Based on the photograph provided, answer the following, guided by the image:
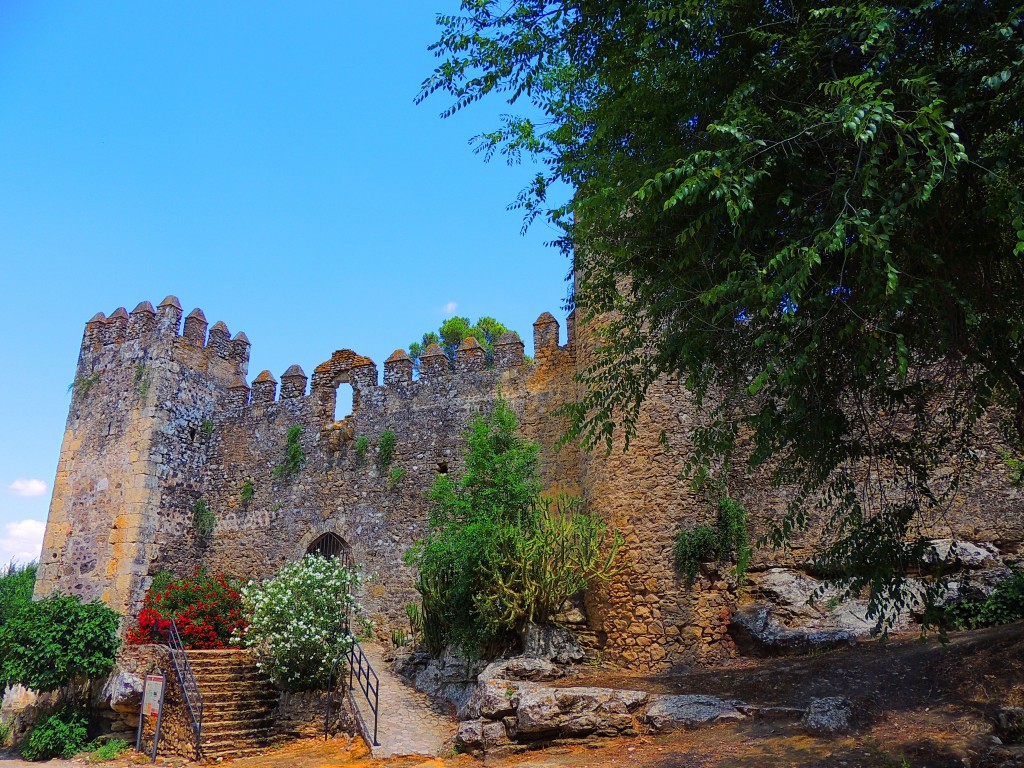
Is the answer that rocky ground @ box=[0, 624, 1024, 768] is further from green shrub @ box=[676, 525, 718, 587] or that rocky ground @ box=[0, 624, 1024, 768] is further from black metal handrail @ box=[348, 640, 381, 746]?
green shrub @ box=[676, 525, 718, 587]

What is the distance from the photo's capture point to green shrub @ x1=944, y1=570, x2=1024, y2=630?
9031 mm

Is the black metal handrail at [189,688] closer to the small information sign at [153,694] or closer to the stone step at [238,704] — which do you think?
the stone step at [238,704]

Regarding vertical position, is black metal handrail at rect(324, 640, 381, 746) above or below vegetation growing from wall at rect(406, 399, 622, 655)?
below

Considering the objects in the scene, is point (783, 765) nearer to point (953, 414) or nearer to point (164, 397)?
point (953, 414)

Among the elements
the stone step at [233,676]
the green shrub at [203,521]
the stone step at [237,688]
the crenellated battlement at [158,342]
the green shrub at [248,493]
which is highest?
the crenellated battlement at [158,342]

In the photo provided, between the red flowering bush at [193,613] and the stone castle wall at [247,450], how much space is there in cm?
69

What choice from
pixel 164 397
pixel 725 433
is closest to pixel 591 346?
pixel 725 433

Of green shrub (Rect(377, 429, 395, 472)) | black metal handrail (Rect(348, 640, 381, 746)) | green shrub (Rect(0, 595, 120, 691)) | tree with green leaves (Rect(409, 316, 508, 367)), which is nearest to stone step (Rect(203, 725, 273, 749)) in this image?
black metal handrail (Rect(348, 640, 381, 746))

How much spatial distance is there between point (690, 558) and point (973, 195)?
6.05 m

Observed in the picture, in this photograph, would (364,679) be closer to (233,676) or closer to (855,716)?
(233,676)

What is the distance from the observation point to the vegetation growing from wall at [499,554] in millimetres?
10625

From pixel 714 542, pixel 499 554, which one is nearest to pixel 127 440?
pixel 499 554

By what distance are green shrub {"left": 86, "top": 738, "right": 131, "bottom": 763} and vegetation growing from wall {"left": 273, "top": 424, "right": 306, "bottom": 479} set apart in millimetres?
5992

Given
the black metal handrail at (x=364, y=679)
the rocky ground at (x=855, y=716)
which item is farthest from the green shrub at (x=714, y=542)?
the black metal handrail at (x=364, y=679)
